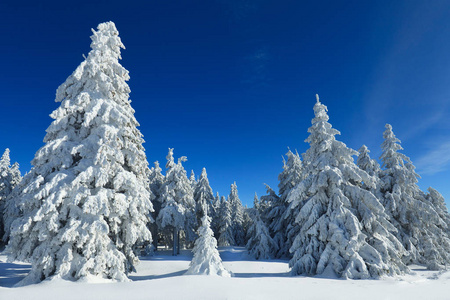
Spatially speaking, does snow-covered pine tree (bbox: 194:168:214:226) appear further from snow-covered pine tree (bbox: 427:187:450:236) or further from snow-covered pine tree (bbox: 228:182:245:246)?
snow-covered pine tree (bbox: 427:187:450:236)

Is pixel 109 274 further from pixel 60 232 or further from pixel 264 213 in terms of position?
pixel 264 213

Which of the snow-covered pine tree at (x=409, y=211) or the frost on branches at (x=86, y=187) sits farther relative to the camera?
the snow-covered pine tree at (x=409, y=211)

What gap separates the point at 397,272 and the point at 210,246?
38.6 feet

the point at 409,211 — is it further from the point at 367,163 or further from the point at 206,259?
the point at 206,259

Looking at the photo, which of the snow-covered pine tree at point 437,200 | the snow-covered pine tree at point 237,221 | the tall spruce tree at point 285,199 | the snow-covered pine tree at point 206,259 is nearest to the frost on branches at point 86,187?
the snow-covered pine tree at point 206,259

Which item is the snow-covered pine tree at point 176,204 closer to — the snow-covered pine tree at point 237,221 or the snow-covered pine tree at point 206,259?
the snow-covered pine tree at point 206,259

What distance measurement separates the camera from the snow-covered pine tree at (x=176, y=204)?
29578 millimetres

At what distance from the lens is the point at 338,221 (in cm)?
1485

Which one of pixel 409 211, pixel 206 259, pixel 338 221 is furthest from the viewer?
pixel 409 211

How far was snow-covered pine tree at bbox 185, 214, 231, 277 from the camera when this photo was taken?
1524 centimetres

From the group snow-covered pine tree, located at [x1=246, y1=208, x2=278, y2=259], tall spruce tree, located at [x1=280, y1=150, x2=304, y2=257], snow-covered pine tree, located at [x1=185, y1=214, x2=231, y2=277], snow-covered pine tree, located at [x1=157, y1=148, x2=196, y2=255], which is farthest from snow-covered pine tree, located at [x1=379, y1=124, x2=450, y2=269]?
snow-covered pine tree, located at [x1=157, y1=148, x2=196, y2=255]

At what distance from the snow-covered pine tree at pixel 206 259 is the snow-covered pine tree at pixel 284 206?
49.3 ft

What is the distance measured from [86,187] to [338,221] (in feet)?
48.0

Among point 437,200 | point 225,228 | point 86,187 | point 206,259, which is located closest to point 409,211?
point 437,200
